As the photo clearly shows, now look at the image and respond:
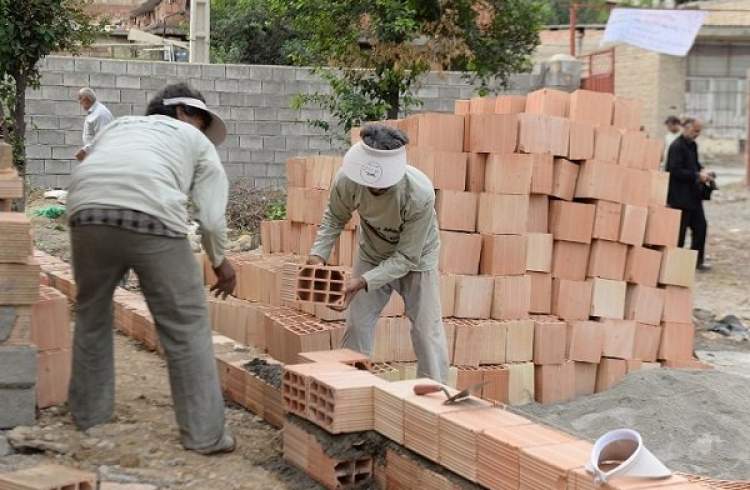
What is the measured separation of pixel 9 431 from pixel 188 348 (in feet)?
2.58

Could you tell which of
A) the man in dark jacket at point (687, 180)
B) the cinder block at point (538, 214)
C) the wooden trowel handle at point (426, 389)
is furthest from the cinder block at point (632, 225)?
the wooden trowel handle at point (426, 389)

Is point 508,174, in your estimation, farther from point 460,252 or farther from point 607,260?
point 607,260

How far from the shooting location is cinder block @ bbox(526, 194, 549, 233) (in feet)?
22.5

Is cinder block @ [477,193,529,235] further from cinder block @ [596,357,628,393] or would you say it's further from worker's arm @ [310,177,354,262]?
worker's arm @ [310,177,354,262]

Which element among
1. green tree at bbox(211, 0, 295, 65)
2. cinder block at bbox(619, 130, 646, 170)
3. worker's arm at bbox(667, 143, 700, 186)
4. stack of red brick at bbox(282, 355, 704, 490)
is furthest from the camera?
green tree at bbox(211, 0, 295, 65)

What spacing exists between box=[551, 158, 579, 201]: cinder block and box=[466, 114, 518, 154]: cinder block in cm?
43

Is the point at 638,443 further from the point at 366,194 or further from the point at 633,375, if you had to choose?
the point at 633,375

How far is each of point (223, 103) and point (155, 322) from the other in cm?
973

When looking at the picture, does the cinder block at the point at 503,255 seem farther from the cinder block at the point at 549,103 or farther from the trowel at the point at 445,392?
the trowel at the point at 445,392

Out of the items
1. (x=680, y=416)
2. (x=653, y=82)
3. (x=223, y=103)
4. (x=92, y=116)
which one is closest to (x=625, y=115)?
(x=680, y=416)

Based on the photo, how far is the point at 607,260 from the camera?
709 centimetres

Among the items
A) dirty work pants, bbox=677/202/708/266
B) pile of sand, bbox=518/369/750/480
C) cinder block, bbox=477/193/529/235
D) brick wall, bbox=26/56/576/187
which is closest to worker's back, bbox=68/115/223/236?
pile of sand, bbox=518/369/750/480

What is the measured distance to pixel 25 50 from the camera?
1007 cm

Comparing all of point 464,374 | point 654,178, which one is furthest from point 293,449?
point 654,178
